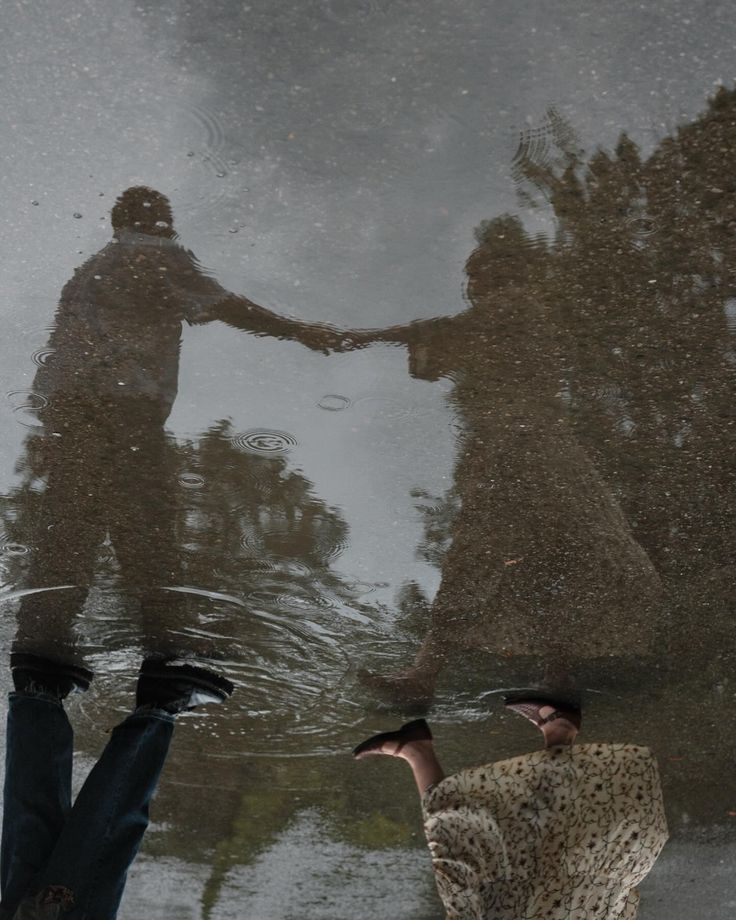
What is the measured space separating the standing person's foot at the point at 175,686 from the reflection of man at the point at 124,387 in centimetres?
45

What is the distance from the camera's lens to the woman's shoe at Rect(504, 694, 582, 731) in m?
2.70

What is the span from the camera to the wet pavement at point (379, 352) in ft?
4.67

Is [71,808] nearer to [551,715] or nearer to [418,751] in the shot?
[418,751]

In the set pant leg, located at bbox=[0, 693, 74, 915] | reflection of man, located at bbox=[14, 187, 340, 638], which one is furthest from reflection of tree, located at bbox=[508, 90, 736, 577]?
pant leg, located at bbox=[0, 693, 74, 915]

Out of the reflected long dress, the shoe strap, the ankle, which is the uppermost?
the shoe strap

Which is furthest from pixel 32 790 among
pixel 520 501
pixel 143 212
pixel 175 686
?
pixel 143 212

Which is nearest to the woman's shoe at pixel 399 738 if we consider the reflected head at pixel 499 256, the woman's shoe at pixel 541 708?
the woman's shoe at pixel 541 708

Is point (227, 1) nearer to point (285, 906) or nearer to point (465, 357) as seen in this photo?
point (465, 357)

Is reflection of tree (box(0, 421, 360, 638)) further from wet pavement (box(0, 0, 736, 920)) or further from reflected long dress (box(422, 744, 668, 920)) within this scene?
reflected long dress (box(422, 744, 668, 920))

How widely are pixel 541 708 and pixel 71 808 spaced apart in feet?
4.72

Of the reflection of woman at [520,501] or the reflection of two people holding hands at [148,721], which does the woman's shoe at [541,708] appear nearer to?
the reflection of two people holding hands at [148,721]

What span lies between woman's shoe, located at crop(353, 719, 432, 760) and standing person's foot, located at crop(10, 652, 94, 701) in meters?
0.96

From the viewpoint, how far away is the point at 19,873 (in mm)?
2391

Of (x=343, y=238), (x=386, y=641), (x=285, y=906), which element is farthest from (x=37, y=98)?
(x=285, y=906)
